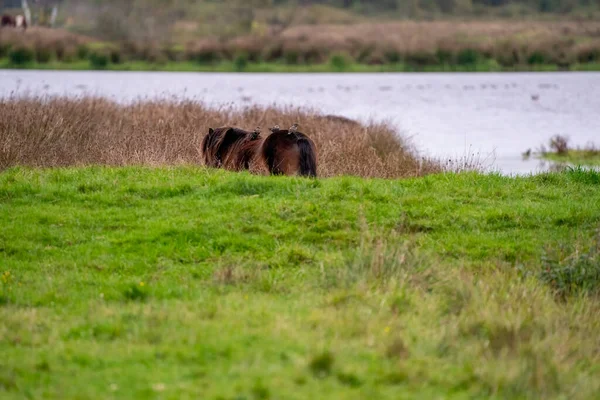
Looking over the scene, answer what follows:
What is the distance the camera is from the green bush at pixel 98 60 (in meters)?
54.5

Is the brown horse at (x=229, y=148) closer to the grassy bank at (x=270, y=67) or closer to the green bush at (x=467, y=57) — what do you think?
the grassy bank at (x=270, y=67)

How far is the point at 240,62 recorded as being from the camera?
57.7 metres

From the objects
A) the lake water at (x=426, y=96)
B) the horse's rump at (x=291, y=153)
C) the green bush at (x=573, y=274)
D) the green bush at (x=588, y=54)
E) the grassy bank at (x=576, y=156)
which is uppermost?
the green bush at (x=588, y=54)

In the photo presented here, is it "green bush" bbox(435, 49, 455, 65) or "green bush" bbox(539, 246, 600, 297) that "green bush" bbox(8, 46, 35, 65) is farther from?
"green bush" bbox(539, 246, 600, 297)

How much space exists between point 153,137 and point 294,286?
977 cm

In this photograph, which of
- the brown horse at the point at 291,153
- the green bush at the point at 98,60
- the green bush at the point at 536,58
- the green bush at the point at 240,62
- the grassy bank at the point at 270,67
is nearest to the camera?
the brown horse at the point at 291,153

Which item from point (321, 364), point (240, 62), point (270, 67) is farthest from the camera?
point (270, 67)

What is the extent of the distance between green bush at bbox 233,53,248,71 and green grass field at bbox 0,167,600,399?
4571cm

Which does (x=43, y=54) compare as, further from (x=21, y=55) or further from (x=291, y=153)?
(x=291, y=153)

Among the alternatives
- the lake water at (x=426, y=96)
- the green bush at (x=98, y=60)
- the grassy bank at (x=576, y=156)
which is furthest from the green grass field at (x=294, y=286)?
the green bush at (x=98, y=60)

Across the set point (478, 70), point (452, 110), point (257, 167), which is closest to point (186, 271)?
point (257, 167)

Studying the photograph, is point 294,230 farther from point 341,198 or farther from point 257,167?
point 257,167

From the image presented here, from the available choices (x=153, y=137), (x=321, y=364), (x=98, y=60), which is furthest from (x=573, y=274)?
(x=98, y=60)

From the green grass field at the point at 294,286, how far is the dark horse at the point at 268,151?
82 centimetres
